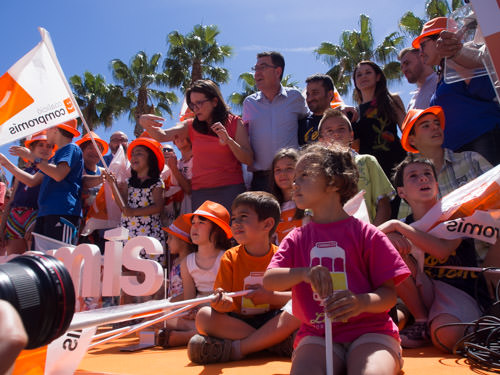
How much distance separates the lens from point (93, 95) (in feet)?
80.3

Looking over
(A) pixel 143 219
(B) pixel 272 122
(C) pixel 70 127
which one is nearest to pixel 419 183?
(B) pixel 272 122

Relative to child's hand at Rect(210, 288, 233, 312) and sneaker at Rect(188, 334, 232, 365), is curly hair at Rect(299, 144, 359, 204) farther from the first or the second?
sneaker at Rect(188, 334, 232, 365)

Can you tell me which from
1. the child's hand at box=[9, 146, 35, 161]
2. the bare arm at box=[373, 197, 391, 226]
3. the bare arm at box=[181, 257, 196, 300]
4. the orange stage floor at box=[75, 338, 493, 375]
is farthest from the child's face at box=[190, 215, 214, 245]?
the child's hand at box=[9, 146, 35, 161]

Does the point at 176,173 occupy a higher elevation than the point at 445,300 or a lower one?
higher

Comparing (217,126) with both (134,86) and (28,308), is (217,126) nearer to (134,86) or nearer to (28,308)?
(28,308)

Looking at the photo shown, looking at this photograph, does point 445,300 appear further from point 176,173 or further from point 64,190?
point 64,190

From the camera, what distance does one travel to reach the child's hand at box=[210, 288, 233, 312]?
2631 millimetres

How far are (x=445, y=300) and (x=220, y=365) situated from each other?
140 centimetres

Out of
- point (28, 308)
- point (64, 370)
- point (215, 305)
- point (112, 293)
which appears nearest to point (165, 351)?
point (112, 293)

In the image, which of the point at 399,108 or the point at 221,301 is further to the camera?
the point at 399,108

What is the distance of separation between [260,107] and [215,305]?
2.69m

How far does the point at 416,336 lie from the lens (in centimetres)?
289

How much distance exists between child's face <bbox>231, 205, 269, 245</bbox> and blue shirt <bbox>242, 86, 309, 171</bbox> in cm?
149

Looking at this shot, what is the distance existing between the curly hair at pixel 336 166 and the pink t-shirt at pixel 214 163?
2.37m
